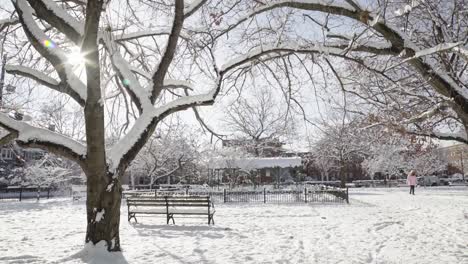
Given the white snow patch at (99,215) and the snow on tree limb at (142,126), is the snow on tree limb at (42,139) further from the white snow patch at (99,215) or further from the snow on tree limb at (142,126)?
the white snow patch at (99,215)

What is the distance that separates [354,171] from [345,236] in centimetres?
6304

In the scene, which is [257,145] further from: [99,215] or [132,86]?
[99,215]

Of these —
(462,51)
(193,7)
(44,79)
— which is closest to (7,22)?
(44,79)

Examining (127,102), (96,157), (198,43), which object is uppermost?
(198,43)

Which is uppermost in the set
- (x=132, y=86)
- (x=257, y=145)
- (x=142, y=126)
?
(x=257, y=145)

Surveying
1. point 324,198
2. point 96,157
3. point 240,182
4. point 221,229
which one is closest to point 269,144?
point 240,182

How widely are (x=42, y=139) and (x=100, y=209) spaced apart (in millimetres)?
1779

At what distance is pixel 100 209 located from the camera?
679 cm

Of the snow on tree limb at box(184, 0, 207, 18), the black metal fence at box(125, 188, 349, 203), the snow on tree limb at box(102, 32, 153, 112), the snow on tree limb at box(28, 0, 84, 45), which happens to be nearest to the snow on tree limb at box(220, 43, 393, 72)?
the snow on tree limb at box(184, 0, 207, 18)

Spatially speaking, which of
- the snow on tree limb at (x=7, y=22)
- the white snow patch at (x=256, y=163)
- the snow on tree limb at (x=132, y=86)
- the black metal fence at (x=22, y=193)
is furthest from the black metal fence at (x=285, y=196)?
the black metal fence at (x=22, y=193)

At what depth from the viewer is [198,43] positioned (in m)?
8.84

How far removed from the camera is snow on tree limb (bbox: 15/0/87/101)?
22.5ft

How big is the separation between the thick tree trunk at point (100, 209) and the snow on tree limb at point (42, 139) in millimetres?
617

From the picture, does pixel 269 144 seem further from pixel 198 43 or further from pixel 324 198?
pixel 198 43
